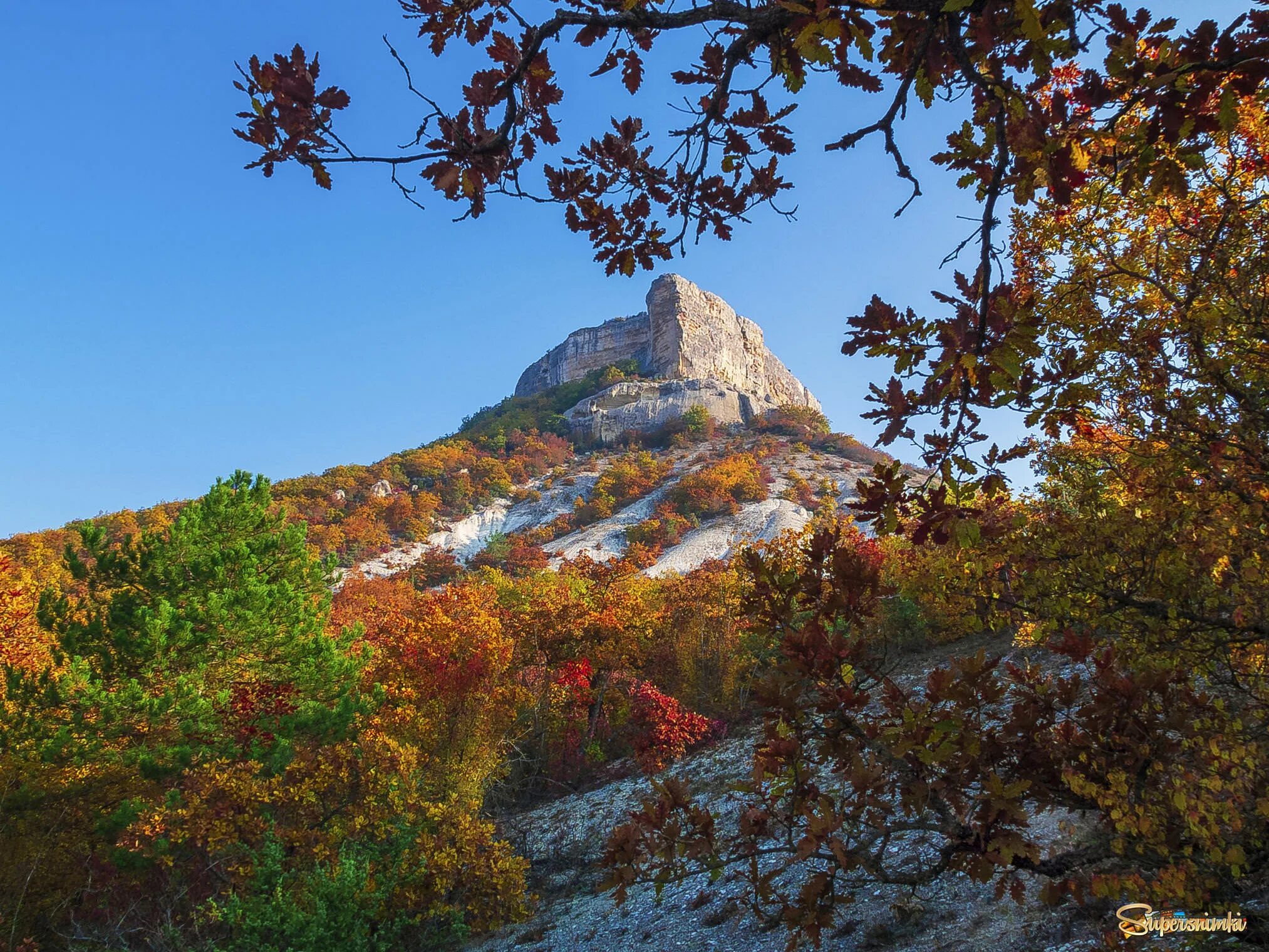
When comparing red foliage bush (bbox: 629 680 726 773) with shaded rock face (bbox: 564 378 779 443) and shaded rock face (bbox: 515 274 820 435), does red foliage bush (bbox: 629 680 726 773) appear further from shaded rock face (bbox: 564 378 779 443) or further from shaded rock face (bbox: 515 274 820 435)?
shaded rock face (bbox: 515 274 820 435)

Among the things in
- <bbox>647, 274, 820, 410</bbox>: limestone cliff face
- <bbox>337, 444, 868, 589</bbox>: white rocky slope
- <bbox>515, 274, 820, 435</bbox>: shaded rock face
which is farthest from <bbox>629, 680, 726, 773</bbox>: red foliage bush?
<bbox>647, 274, 820, 410</bbox>: limestone cliff face

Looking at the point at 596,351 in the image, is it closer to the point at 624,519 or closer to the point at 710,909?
the point at 624,519

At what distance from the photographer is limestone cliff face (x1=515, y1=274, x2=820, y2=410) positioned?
Result: 74.0m

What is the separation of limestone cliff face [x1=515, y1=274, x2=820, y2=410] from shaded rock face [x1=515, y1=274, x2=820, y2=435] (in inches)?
4.0

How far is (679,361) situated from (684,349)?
1605 millimetres

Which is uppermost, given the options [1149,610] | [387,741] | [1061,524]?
[1061,524]

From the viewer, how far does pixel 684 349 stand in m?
73.1

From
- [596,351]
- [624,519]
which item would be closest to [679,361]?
[596,351]

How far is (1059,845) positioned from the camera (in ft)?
15.7

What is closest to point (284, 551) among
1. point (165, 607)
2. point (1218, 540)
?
point (165, 607)

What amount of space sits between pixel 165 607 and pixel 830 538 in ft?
33.5

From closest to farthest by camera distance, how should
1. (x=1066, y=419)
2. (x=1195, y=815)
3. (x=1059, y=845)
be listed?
(x=1195, y=815) → (x=1066, y=419) → (x=1059, y=845)

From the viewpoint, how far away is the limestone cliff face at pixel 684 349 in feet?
243

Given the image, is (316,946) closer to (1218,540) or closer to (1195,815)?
(1195,815)
